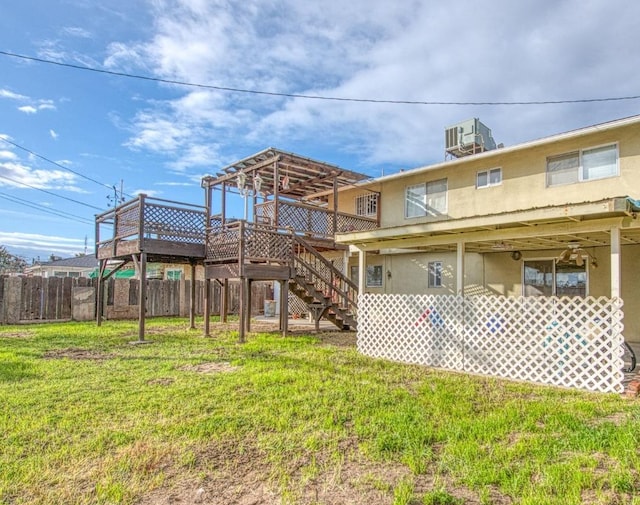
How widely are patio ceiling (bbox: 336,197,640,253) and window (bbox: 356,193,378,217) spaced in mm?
6470

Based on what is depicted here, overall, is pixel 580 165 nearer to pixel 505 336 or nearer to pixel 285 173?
pixel 505 336

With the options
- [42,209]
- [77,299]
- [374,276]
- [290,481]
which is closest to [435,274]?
[374,276]

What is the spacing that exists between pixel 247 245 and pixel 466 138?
29.2ft

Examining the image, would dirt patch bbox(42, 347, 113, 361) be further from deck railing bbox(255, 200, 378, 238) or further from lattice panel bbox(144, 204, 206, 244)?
deck railing bbox(255, 200, 378, 238)

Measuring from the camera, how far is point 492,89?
1394cm

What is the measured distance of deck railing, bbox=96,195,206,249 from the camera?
1117 cm

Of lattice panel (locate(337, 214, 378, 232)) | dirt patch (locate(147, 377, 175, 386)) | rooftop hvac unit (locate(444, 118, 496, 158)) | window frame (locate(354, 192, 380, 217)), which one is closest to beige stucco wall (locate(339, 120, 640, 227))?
lattice panel (locate(337, 214, 378, 232))

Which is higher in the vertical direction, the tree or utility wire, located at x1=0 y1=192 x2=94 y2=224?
utility wire, located at x1=0 y1=192 x2=94 y2=224

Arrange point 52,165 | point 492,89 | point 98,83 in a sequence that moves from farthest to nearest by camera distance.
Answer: point 52,165
point 98,83
point 492,89

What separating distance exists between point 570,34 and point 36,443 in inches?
548

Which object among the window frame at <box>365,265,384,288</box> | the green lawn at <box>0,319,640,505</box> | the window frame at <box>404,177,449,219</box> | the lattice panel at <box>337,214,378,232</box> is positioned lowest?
the green lawn at <box>0,319,640,505</box>

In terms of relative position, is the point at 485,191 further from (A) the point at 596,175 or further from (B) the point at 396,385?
(B) the point at 396,385

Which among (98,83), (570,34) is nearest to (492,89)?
(570,34)

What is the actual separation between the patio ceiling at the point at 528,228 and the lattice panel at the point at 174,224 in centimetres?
483
